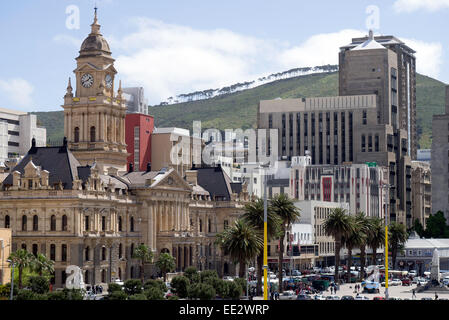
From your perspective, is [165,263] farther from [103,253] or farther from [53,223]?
[53,223]

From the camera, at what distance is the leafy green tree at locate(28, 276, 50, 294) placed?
357ft

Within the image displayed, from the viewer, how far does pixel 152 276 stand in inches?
5989

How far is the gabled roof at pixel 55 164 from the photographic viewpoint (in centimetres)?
14312

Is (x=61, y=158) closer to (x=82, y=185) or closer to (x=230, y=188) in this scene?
(x=82, y=185)

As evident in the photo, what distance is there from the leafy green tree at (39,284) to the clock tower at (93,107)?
57996mm

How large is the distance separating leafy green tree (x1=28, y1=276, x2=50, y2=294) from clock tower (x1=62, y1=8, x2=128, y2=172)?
5800 centimetres

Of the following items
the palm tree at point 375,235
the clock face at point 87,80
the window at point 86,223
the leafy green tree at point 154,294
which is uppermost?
the clock face at point 87,80

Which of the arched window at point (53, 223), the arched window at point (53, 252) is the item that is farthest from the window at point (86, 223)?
the arched window at point (53, 252)

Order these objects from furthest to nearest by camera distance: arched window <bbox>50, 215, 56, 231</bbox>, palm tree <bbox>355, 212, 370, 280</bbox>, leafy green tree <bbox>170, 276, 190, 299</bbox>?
palm tree <bbox>355, 212, 370, 280</bbox> → arched window <bbox>50, 215, 56, 231</bbox> → leafy green tree <bbox>170, 276, 190, 299</bbox>

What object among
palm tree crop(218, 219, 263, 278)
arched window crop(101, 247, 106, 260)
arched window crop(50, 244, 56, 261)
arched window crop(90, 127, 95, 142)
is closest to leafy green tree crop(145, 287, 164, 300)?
palm tree crop(218, 219, 263, 278)

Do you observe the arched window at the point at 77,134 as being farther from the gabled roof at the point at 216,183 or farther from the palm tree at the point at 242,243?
the palm tree at the point at 242,243

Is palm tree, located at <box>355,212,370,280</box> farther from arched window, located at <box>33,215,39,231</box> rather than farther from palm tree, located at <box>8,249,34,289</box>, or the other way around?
palm tree, located at <box>8,249,34,289</box>
